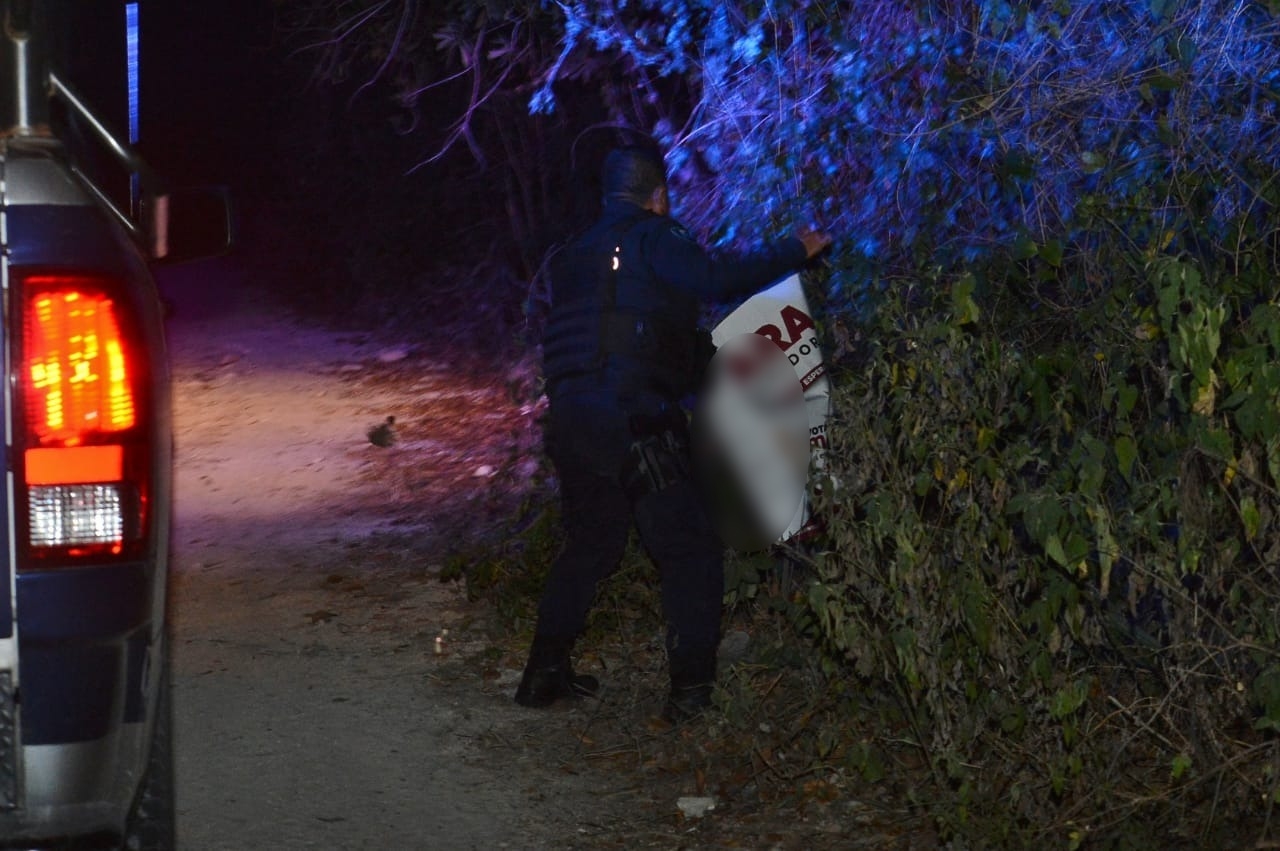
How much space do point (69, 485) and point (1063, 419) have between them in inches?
94.4

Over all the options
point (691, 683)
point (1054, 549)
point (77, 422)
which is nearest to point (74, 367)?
point (77, 422)

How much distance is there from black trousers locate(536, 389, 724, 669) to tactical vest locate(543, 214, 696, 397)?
0.13 m

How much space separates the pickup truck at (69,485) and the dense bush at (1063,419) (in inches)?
72.0

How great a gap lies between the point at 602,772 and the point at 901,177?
220cm

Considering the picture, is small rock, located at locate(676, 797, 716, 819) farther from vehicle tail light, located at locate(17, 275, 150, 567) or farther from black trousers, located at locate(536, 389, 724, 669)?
vehicle tail light, located at locate(17, 275, 150, 567)

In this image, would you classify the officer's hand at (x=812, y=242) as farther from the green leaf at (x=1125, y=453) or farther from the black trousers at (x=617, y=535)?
the green leaf at (x=1125, y=453)

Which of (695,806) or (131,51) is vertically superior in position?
(131,51)

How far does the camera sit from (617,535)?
554cm

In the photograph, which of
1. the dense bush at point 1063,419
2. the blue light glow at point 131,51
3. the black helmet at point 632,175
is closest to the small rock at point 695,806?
the dense bush at point 1063,419

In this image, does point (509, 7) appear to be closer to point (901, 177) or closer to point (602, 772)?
point (901, 177)

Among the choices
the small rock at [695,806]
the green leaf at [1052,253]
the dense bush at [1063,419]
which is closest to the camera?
the dense bush at [1063,419]

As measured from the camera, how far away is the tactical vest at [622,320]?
17.3 ft

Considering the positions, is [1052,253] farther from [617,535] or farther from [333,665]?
[333,665]

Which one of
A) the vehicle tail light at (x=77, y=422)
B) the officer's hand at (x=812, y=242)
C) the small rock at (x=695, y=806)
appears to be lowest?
the small rock at (x=695, y=806)
